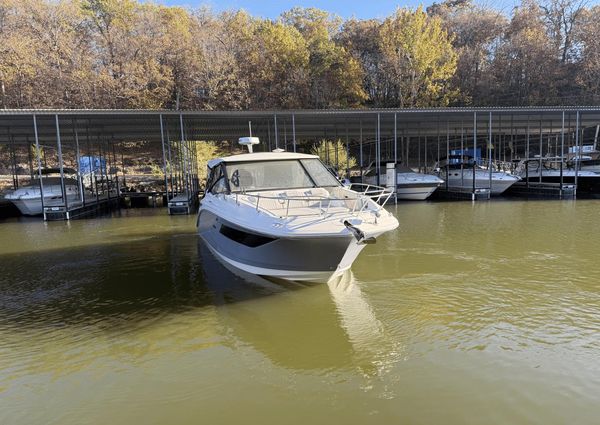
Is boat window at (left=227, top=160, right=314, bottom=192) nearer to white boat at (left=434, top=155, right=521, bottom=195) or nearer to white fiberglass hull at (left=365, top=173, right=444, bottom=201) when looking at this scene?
white fiberglass hull at (left=365, top=173, right=444, bottom=201)

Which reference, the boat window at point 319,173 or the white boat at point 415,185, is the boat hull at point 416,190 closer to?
the white boat at point 415,185

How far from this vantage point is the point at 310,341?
15.8 ft

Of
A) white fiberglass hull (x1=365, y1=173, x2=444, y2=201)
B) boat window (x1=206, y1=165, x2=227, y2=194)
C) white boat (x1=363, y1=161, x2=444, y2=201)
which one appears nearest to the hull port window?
boat window (x1=206, y1=165, x2=227, y2=194)

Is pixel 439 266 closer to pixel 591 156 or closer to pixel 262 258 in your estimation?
pixel 262 258

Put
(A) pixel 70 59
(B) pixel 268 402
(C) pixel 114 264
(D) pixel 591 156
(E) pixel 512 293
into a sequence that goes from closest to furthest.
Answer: (B) pixel 268 402, (E) pixel 512 293, (C) pixel 114 264, (D) pixel 591 156, (A) pixel 70 59

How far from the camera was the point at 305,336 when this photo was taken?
497 cm

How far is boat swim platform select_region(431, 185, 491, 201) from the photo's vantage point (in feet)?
64.4

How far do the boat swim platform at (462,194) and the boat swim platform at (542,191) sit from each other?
269cm

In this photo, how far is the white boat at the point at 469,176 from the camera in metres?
20.5

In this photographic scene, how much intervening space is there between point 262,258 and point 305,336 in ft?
6.19

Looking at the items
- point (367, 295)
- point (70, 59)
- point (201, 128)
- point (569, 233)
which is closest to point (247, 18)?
point (70, 59)

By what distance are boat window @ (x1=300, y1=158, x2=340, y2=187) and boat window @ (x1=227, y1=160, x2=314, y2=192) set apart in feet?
0.39

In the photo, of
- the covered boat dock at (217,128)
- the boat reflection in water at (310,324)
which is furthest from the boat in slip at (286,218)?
the covered boat dock at (217,128)

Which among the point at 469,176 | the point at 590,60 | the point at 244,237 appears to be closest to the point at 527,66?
the point at 590,60
